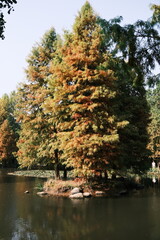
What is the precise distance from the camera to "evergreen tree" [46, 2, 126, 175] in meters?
17.3

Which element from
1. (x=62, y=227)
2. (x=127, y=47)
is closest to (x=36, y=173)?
(x=62, y=227)

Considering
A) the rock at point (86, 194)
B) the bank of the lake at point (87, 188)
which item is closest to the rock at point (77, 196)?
the bank of the lake at point (87, 188)

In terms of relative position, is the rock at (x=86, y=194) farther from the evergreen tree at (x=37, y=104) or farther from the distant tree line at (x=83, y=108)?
the evergreen tree at (x=37, y=104)

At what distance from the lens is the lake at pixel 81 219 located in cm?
865

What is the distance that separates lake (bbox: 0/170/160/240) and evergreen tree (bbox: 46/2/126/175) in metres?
3.32

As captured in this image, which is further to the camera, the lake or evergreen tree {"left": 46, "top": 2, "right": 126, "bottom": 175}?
evergreen tree {"left": 46, "top": 2, "right": 126, "bottom": 175}

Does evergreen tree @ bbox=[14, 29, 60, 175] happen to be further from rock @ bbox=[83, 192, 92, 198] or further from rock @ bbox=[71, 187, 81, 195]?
rock @ bbox=[83, 192, 92, 198]

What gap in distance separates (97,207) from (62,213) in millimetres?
2261

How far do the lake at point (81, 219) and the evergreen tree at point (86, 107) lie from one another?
3318 mm

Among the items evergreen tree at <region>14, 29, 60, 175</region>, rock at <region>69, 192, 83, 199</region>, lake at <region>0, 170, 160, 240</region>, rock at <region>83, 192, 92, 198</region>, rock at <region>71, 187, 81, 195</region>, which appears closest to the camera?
lake at <region>0, 170, 160, 240</region>

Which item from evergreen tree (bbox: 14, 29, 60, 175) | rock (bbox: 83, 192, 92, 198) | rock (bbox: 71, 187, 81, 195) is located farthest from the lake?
evergreen tree (bbox: 14, 29, 60, 175)

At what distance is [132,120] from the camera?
844 inches

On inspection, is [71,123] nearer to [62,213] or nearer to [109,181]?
[109,181]


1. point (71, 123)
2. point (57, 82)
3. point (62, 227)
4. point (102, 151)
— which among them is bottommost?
point (62, 227)
